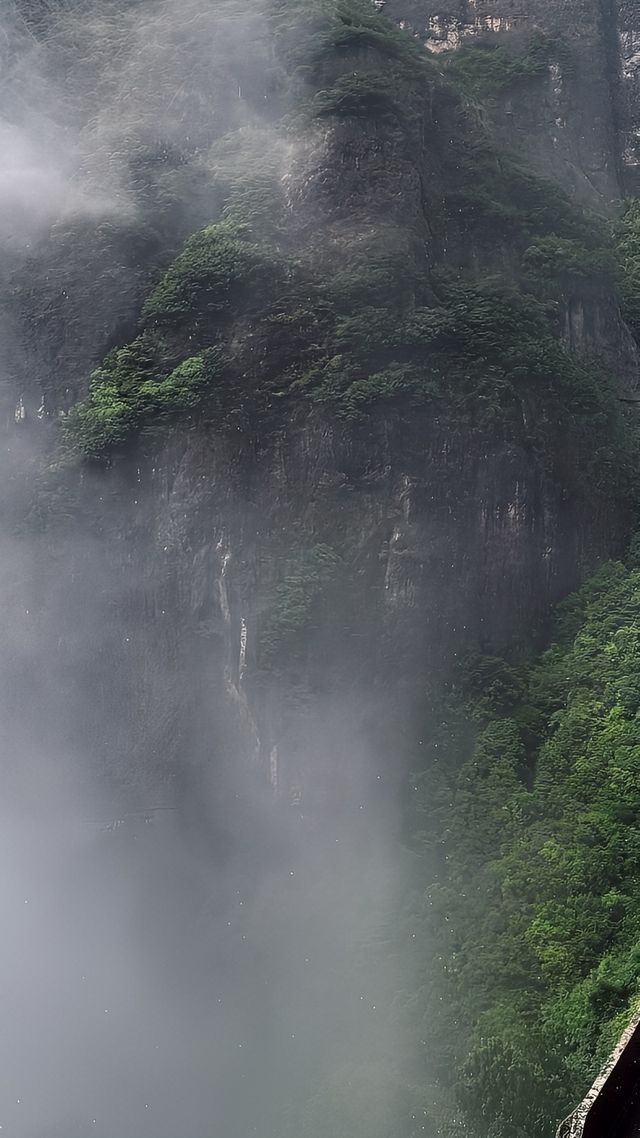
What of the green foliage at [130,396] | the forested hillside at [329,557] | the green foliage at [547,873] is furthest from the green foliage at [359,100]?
the green foliage at [547,873]

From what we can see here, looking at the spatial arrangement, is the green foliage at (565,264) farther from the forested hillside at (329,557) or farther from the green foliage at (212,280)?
the green foliage at (212,280)

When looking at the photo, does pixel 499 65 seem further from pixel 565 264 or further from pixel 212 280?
pixel 212 280

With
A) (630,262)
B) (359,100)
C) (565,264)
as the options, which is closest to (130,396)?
(359,100)

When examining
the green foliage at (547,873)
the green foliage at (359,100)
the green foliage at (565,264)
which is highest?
the green foliage at (359,100)

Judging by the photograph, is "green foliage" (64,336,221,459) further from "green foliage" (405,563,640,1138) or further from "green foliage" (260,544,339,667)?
"green foliage" (405,563,640,1138)

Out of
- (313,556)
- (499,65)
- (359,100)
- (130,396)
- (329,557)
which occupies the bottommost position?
(329,557)

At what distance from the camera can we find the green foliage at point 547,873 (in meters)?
29.8

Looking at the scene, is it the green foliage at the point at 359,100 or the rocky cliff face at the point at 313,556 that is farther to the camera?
the green foliage at the point at 359,100

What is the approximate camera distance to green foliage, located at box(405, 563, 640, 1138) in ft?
97.9

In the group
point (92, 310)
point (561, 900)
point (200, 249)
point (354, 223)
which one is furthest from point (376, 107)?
point (561, 900)

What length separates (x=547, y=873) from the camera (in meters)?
32.2

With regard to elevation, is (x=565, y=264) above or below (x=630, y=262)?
below

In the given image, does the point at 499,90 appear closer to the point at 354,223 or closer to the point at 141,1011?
the point at 354,223

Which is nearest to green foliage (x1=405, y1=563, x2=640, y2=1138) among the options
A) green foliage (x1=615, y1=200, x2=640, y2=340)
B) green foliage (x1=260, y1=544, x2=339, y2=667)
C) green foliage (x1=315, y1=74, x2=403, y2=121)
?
green foliage (x1=260, y1=544, x2=339, y2=667)
